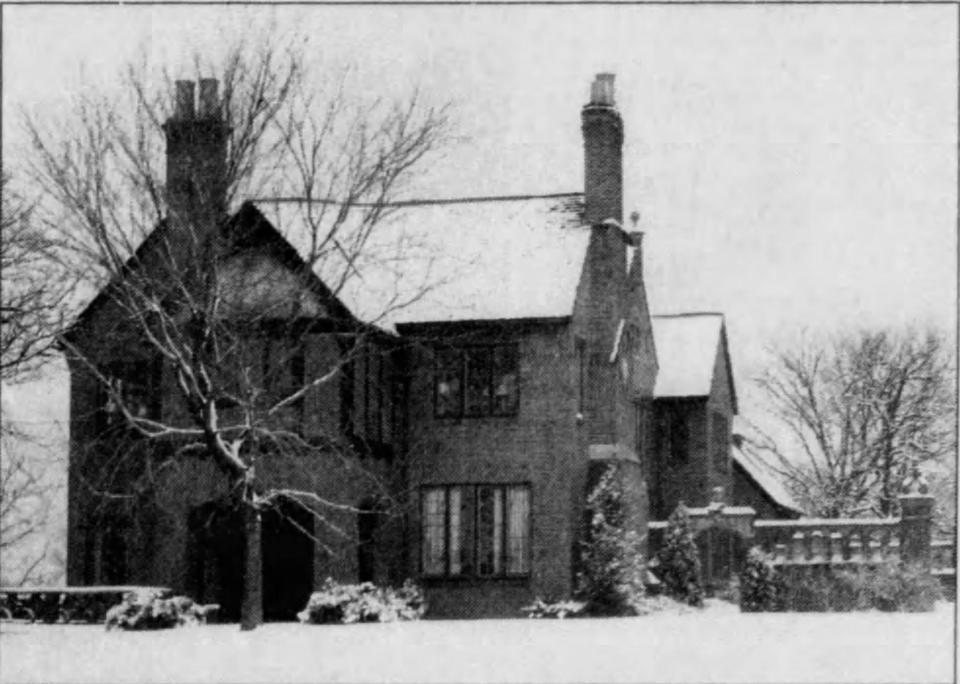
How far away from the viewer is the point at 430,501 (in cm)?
3844

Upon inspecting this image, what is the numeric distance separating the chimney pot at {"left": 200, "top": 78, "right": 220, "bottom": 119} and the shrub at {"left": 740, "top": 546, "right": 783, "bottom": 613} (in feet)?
41.2

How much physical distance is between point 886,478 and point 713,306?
199 inches

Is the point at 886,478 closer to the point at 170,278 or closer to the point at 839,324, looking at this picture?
the point at 839,324

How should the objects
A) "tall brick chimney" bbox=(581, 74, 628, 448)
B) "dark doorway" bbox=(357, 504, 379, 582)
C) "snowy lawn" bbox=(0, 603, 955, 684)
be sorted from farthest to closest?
"tall brick chimney" bbox=(581, 74, 628, 448), "dark doorway" bbox=(357, 504, 379, 582), "snowy lawn" bbox=(0, 603, 955, 684)

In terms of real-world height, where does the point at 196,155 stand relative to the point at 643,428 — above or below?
above

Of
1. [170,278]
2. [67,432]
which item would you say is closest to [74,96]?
[170,278]

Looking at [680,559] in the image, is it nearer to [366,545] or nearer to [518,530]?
[518,530]

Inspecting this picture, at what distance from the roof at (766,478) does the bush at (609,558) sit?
3736 millimetres

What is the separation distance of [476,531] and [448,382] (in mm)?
3142

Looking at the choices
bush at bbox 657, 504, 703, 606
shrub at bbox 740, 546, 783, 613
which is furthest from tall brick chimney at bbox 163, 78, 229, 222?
shrub at bbox 740, 546, 783, 613

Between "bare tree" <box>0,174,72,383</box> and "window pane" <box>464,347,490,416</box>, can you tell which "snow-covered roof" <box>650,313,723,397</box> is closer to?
"window pane" <box>464,347,490,416</box>

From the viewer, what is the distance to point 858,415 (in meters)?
28.0

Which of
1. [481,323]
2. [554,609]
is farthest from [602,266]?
[554,609]

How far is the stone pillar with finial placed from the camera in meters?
28.5
